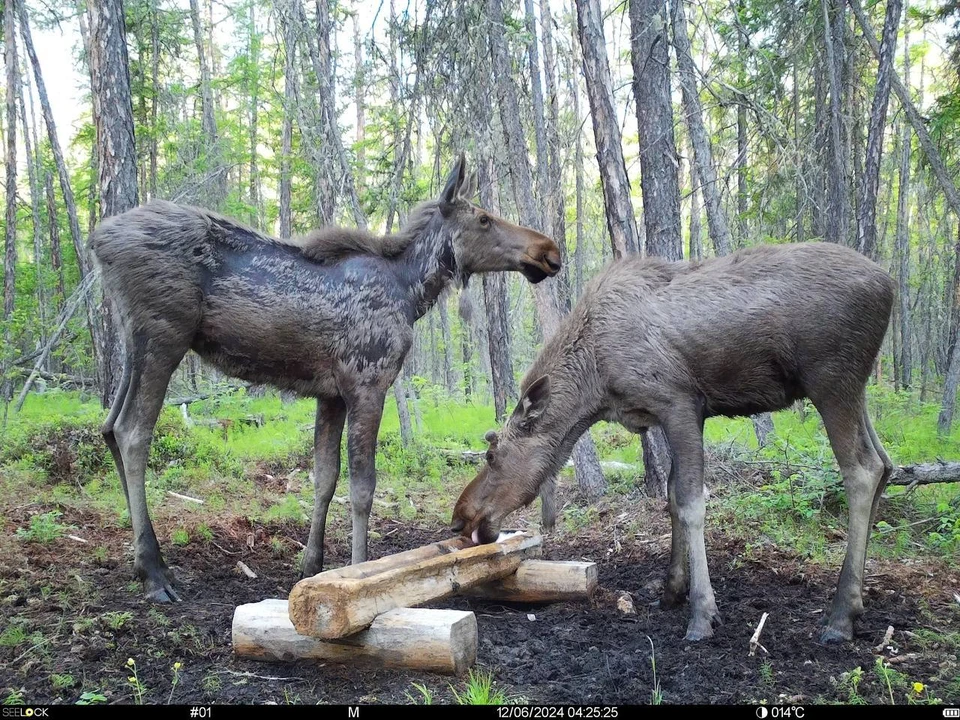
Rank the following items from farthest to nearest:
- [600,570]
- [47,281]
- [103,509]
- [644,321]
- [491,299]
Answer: [47,281], [491,299], [103,509], [600,570], [644,321]

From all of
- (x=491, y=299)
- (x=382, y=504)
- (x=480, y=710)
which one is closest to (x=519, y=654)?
(x=480, y=710)

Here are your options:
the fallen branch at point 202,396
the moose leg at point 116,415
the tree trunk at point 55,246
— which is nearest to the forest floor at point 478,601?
the moose leg at point 116,415

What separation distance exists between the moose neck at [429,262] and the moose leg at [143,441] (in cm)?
193

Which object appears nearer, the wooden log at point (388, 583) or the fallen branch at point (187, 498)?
the wooden log at point (388, 583)

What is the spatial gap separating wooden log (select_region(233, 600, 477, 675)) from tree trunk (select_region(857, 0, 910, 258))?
1015 centimetres

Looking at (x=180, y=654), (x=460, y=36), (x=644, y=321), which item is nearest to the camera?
(x=180, y=654)

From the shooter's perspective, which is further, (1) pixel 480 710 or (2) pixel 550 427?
(2) pixel 550 427

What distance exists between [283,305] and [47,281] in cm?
1914

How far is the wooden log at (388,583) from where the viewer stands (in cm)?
381

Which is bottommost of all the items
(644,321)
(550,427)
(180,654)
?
(180,654)

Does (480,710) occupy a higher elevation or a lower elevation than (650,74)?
lower

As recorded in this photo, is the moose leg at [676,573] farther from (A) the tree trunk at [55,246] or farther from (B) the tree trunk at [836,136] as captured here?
(A) the tree trunk at [55,246]

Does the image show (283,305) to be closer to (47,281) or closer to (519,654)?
(519,654)

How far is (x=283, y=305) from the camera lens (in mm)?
5688
